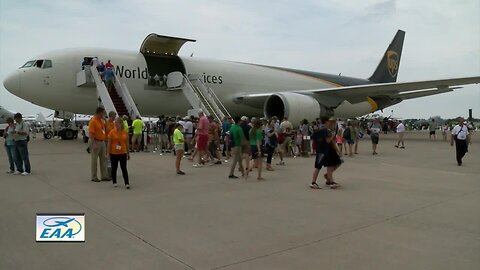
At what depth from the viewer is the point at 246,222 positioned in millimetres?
4531

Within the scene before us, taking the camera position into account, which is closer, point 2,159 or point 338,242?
point 338,242

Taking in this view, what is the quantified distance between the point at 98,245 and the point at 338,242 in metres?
2.42

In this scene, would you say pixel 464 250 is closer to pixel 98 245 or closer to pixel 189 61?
pixel 98 245

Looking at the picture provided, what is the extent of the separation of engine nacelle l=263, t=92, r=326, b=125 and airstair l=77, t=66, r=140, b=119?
21.6 feet

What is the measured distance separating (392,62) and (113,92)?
2186 centimetres

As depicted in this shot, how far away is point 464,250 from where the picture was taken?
3598 millimetres

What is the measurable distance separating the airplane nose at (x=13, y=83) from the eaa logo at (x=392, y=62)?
2453cm

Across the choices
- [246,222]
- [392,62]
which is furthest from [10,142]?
[392,62]

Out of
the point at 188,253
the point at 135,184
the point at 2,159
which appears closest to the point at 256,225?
the point at 188,253

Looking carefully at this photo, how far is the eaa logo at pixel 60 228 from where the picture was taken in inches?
151

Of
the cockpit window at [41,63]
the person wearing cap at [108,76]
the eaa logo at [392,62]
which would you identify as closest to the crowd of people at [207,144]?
the person wearing cap at [108,76]

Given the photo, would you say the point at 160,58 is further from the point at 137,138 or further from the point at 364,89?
the point at 364,89

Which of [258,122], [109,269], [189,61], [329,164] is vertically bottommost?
[109,269]

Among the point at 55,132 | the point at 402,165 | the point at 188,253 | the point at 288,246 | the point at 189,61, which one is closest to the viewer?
the point at 188,253
